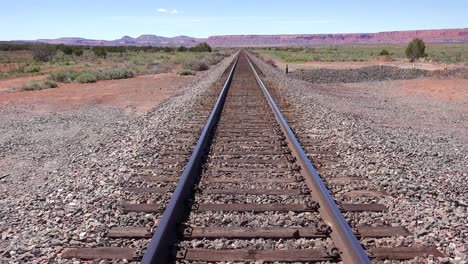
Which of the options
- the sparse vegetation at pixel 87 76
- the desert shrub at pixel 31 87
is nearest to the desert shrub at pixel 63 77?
the sparse vegetation at pixel 87 76

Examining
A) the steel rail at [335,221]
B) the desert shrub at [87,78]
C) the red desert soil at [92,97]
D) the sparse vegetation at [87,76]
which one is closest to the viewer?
the steel rail at [335,221]

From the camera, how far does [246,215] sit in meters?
4.75

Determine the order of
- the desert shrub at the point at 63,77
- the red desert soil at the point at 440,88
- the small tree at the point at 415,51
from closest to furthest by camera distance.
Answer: the red desert soil at the point at 440,88 → the desert shrub at the point at 63,77 → the small tree at the point at 415,51

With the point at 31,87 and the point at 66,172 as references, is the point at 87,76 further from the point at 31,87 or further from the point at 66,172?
the point at 66,172

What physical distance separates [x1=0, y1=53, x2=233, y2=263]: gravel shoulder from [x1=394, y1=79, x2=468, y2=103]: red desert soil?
40.2 ft

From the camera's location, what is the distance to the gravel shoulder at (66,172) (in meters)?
4.35

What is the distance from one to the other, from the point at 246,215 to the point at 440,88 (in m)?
21.4

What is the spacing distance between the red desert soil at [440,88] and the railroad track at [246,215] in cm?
1527

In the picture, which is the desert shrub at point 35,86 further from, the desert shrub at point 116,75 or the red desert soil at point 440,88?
the red desert soil at point 440,88

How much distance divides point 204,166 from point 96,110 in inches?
401

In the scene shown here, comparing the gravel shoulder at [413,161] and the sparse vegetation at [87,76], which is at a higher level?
the sparse vegetation at [87,76]

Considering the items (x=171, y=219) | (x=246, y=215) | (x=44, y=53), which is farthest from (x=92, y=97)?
(x=44, y=53)

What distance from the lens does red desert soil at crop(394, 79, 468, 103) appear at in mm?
19953

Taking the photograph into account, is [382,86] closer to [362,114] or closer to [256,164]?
[362,114]
